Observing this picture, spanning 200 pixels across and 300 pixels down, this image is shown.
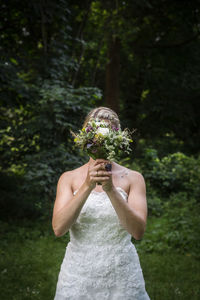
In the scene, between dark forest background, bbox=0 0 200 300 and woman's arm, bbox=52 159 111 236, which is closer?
woman's arm, bbox=52 159 111 236

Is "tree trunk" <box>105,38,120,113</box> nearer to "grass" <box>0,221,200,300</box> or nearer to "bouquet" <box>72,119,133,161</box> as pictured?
"grass" <box>0,221,200,300</box>

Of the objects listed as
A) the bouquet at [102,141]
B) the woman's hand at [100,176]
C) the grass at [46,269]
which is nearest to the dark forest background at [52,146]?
the grass at [46,269]

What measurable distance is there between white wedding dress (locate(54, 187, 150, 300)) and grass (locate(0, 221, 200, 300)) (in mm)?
2448

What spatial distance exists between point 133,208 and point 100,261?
51cm

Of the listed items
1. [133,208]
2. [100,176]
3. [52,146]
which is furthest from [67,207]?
[52,146]

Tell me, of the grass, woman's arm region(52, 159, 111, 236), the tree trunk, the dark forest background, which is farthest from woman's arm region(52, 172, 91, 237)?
the tree trunk

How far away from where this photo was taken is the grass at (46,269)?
4.44 metres

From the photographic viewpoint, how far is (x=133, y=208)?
7.10ft

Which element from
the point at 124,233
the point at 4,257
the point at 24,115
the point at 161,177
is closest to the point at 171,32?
the point at 161,177

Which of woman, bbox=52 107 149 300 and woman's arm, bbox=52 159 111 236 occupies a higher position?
woman's arm, bbox=52 159 111 236

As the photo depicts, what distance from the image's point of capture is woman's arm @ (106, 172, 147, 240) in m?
1.96

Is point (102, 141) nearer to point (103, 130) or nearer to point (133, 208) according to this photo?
point (103, 130)

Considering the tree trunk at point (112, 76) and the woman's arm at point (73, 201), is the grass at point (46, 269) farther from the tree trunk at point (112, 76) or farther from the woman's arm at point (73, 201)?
the tree trunk at point (112, 76)

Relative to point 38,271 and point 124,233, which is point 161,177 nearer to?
point 38,271
